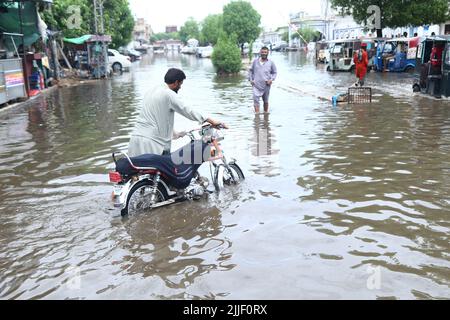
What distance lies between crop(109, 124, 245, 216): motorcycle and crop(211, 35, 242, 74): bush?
2409cm

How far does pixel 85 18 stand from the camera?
1437 inches

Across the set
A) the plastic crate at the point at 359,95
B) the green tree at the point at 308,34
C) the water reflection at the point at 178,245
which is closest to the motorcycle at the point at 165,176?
the water reflection at the point at 178,245

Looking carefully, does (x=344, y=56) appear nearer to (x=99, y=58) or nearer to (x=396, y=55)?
(x=396, y=55)

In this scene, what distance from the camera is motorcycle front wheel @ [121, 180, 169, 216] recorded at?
5.42 m

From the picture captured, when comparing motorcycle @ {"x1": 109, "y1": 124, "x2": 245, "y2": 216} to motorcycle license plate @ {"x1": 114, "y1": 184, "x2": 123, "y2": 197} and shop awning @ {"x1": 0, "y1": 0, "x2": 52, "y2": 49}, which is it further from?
shop awning @ {"x1": 0, "y1": 0, "x2": 52, "y2": 49}

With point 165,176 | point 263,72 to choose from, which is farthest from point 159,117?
point 263,72

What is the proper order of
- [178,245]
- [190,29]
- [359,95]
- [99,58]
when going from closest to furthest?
[178,245] < [359,95] < [99,58] < [190,29]

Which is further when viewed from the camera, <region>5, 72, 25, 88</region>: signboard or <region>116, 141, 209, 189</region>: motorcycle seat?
<region>5, 72, 25, 88</region>: signboard

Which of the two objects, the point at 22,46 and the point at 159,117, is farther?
the point at 22,46

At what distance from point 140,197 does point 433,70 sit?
13103 mm

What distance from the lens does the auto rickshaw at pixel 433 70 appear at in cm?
1476

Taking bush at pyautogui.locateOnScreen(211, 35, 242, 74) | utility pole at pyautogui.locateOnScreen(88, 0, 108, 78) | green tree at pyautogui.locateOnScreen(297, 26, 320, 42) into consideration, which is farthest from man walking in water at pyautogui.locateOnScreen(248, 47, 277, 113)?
green tree at pyautogui.locateOnScreen(297, 26, 320, 42)

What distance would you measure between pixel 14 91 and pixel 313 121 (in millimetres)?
10811

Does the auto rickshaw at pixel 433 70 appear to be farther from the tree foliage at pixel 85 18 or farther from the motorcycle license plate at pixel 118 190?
the tree foliage at pixel 85 18
